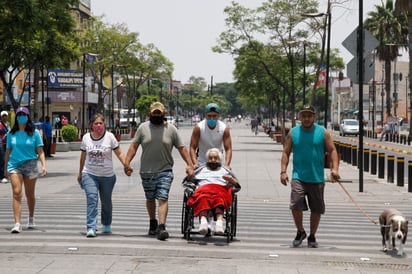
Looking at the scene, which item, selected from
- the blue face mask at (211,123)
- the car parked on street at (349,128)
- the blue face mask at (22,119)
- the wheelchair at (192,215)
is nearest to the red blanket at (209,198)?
the wheelchair at (192,215)

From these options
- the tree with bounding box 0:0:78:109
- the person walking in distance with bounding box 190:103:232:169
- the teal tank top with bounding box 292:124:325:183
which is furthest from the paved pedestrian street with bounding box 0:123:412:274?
the tree with bounding box 0:0:78:109

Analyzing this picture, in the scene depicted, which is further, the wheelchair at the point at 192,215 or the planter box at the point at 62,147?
the planter box at the point at 62,147

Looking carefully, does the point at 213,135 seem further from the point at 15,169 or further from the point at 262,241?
the point at 15,169

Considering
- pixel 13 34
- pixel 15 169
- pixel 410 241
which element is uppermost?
pixel 13 34

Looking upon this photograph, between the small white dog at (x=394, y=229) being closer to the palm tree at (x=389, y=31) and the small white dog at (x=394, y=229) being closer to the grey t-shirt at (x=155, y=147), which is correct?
the grey t-shirt at (x=155, y=147)

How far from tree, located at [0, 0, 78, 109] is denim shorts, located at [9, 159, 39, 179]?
36.3ft

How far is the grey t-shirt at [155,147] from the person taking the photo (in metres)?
11.7

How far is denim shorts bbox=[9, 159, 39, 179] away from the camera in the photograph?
12.4 metres

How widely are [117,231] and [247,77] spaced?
45.8 meters

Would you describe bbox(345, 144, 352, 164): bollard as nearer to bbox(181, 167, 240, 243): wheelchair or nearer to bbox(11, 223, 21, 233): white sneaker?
bbox(181, 167, 240, 243): wheelchair

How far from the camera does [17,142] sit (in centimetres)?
1247

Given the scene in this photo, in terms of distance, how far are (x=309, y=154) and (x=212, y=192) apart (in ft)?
4.19

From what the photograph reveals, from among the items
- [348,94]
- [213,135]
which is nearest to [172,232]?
[213,135]

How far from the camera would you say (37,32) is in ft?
86.9
